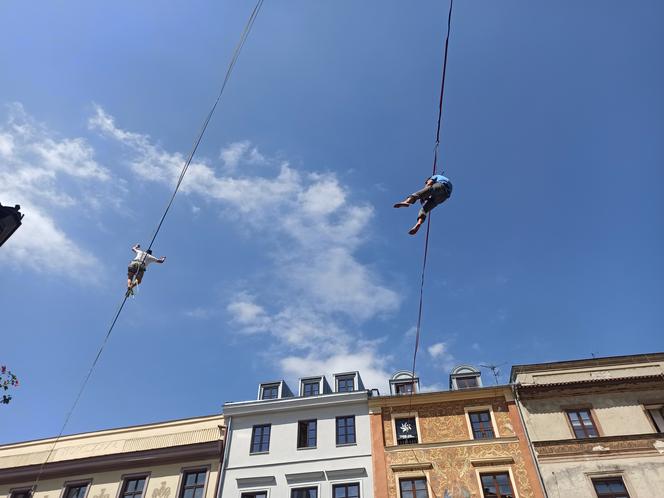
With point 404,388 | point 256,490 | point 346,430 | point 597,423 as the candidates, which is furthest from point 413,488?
point 597,423

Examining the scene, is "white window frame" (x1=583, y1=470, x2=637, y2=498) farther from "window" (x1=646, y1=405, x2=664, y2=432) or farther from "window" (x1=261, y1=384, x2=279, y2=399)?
"window" (x1=261, y1=384, x2=279, y2=399)

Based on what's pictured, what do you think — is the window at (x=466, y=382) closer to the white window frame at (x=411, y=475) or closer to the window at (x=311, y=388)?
the white window frame at (x=411, y=475)

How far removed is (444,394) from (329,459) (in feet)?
19.3

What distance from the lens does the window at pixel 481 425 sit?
71.3ft

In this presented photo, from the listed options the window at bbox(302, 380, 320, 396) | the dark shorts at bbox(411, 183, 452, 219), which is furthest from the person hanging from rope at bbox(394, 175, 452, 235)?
the window at bbox(302, 380, 320, 396)

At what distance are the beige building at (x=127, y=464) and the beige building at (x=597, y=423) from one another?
554 inches

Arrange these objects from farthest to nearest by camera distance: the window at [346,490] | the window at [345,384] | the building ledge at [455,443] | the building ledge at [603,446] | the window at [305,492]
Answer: the window at [345,384] → the window at [305,492] → the building ledge at [455,443] → the window at [346,490] → the building ledge at [603,446]

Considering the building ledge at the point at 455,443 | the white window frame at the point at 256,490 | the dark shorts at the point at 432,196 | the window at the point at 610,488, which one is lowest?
the window at the point at 610,488

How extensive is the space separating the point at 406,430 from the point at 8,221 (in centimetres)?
1740

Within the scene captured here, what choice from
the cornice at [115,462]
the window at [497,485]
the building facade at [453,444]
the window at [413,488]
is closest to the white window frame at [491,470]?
the building facade at [453,444]

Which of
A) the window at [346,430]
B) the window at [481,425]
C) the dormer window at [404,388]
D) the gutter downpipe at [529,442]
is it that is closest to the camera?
the gutter downpipe at [529,442]

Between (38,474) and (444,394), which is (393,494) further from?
(38,474)

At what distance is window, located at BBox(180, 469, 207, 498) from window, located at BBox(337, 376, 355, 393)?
7.33 m

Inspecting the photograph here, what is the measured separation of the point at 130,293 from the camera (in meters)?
14.0
